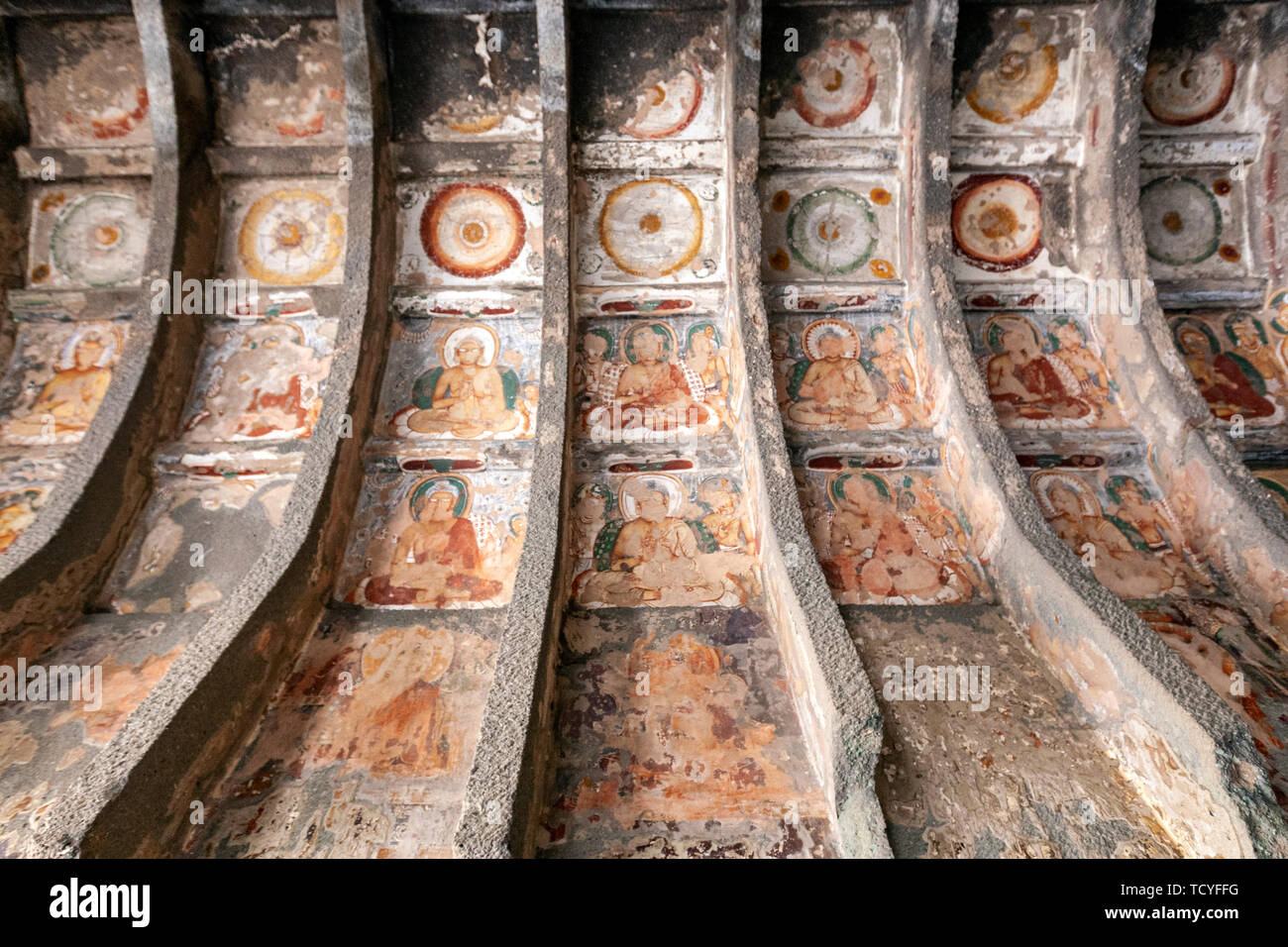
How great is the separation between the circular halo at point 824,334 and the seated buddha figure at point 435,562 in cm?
245

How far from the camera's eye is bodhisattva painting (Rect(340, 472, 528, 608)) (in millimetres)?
3418

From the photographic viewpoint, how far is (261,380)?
4.15 metres

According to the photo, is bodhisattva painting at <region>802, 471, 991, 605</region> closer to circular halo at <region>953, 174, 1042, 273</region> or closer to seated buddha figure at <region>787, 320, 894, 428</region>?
seated buddha figure at <region>787, 320, 894, 428</region>

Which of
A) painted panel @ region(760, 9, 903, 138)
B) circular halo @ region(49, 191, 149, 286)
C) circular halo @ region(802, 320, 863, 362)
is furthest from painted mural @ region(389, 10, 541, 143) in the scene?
circular halo @ region(802, 320, 863, 362)

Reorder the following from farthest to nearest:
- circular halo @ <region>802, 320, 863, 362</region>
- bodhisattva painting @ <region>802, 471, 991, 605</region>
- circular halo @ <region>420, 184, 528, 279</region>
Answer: circular halo @ <region>420, 184, 528, 279</region>
circular halo @ <region>802, 320, 863, 362</region>
bodhisattva painting @ <region>802, 471, 991, 605</region>

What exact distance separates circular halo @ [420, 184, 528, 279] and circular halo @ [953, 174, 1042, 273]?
305cm

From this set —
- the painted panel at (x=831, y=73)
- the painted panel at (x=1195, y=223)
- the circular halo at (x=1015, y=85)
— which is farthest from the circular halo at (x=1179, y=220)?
the painted panel at (x=831, y=73)

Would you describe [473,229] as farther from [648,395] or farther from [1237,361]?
[1237,361]

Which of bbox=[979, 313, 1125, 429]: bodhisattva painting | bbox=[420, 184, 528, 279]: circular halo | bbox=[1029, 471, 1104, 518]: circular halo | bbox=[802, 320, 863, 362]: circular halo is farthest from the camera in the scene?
bbox=[420, 184, 528, 279]: circular halo

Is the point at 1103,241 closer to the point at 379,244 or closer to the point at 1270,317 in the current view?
the point at 1270,317

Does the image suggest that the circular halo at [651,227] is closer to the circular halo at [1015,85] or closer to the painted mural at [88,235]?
the circular halo at [1015,85]

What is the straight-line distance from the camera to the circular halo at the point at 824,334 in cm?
417

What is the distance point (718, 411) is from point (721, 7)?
2695 mm

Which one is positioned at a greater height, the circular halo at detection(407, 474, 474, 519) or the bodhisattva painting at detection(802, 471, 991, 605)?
the circular halo at detection(407, 474, 474, 519)
